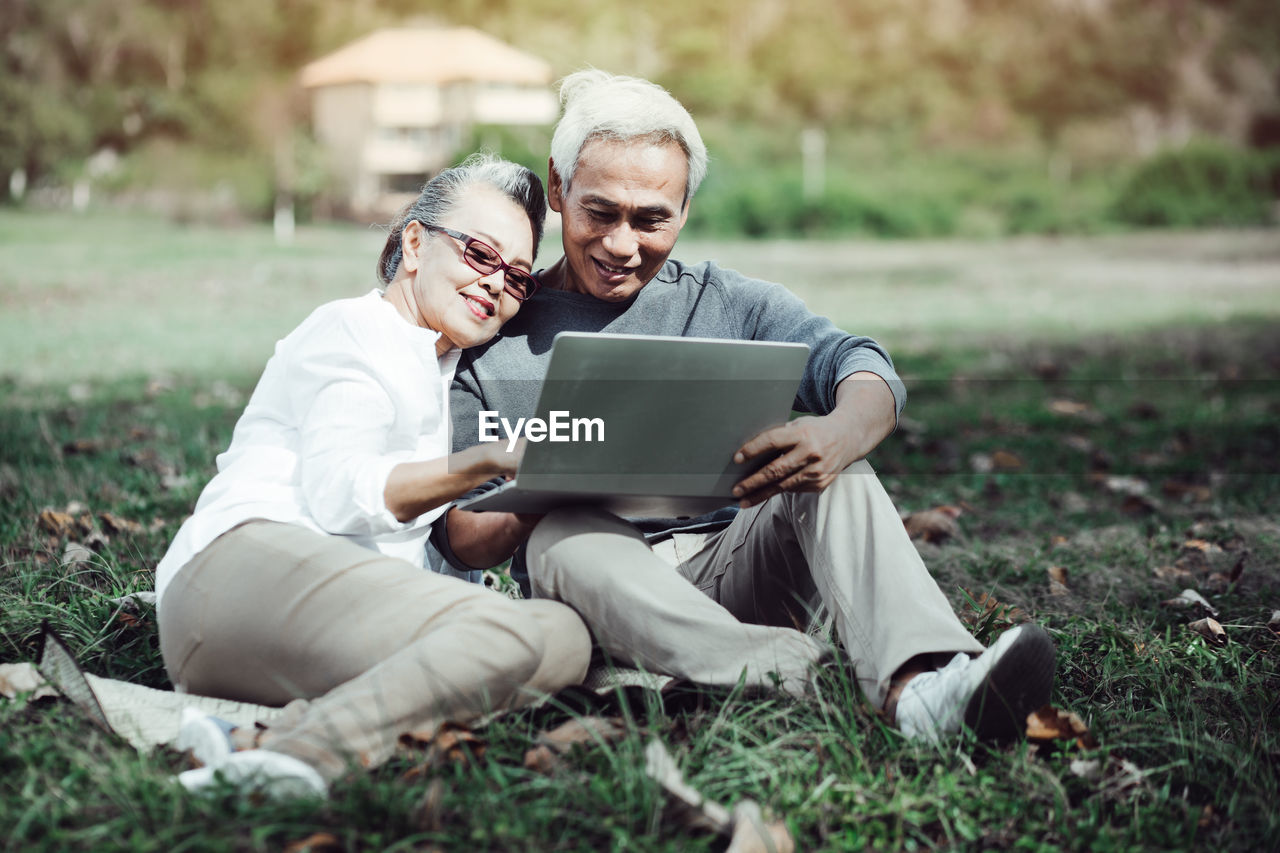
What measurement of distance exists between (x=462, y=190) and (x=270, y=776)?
1440 mm

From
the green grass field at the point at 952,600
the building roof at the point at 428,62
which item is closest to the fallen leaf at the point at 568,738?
the green grass field at the point at 952,600

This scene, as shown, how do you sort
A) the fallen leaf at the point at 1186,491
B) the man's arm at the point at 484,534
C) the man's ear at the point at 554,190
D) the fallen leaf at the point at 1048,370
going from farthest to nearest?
the fallen leaf at the point at 1048,370 < the fallen leaf at the point at 1186,491 < the man's ear at the point at 554,190 < the man's arm at the point at 484,534

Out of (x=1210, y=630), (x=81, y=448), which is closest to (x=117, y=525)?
(x=81, y=448)

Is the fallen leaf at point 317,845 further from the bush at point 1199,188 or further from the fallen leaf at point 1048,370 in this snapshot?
the bush at point 1199,188

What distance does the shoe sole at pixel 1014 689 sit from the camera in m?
2.26

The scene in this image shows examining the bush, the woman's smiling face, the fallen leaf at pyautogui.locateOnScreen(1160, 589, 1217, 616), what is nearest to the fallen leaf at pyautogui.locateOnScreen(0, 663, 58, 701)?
the woman's smiling face

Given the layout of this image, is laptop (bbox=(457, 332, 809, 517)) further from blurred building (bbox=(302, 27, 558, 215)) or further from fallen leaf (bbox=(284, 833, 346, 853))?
blurred building (bbox=(302, 27, 558, 215))

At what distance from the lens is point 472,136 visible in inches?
1145

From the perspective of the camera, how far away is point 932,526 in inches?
174

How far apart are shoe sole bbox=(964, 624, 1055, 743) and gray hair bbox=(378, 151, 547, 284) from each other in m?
1.45

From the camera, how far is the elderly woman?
216 centimetres

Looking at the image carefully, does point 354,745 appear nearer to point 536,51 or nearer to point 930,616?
point 930,616

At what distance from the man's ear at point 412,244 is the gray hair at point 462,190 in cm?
2

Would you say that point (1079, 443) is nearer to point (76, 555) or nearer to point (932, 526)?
point (932, 526)
